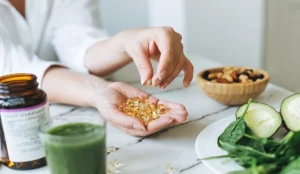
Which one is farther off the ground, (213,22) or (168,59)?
(168,59)

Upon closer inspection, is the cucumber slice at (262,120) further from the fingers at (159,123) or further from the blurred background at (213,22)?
the blurred background at (213,22)

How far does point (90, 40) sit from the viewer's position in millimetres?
1116

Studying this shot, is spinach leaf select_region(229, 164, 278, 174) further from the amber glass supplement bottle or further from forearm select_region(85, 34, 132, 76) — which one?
forearm select_region(85, 34, 132, 76)

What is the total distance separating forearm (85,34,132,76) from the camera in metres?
0.99

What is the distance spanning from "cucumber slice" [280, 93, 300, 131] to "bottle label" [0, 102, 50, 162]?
401 mm

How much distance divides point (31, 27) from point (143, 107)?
543 mm

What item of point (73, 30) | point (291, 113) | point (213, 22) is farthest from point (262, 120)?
point (213, 22)

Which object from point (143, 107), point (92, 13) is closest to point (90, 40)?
point (92, 13)

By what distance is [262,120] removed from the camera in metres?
0.69

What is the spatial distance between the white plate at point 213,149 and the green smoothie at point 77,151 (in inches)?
6.2

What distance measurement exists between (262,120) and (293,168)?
0.17 metres

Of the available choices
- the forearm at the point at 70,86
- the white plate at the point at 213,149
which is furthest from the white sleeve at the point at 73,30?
the white plate at the point at 213,149

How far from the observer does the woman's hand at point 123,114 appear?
71cm

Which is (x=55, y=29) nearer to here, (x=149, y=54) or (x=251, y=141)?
(x=149, y=54)
